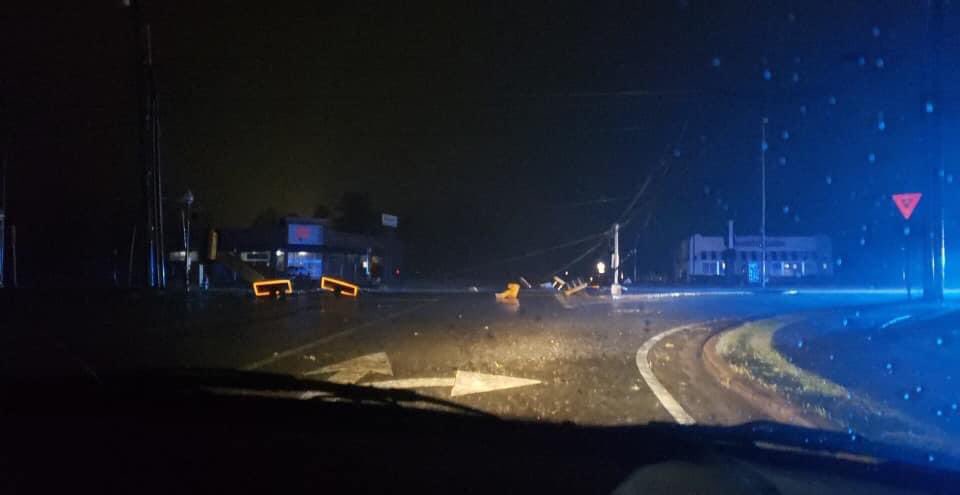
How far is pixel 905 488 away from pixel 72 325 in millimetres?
17947

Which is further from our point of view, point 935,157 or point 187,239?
point 187,239

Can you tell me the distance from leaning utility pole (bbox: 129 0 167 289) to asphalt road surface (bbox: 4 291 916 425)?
2340mm

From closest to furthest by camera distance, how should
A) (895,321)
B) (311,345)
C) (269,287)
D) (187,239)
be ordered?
(311,345), (895,321), (269,287), (187,239)

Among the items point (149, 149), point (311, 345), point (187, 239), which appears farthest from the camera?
point (187, 239)

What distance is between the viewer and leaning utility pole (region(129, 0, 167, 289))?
82.7ft

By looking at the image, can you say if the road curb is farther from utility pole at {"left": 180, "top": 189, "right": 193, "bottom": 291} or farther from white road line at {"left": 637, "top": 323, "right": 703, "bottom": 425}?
utility pole at {"left": 180, "top": 189, "right": 193, "bottom": 291}

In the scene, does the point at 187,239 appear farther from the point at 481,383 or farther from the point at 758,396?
the point at 758,396

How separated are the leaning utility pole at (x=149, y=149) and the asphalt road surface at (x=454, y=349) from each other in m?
2.34

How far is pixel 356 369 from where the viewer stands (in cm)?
1187

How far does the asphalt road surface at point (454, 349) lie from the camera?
9.47 m

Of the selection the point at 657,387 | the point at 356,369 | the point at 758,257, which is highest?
the point at 758,257

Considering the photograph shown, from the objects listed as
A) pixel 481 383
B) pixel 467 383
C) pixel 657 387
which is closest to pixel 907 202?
pixel 657 387

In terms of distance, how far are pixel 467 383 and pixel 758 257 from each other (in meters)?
62.6

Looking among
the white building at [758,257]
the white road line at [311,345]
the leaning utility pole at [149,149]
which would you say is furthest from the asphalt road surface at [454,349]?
the white building at [758,257]
